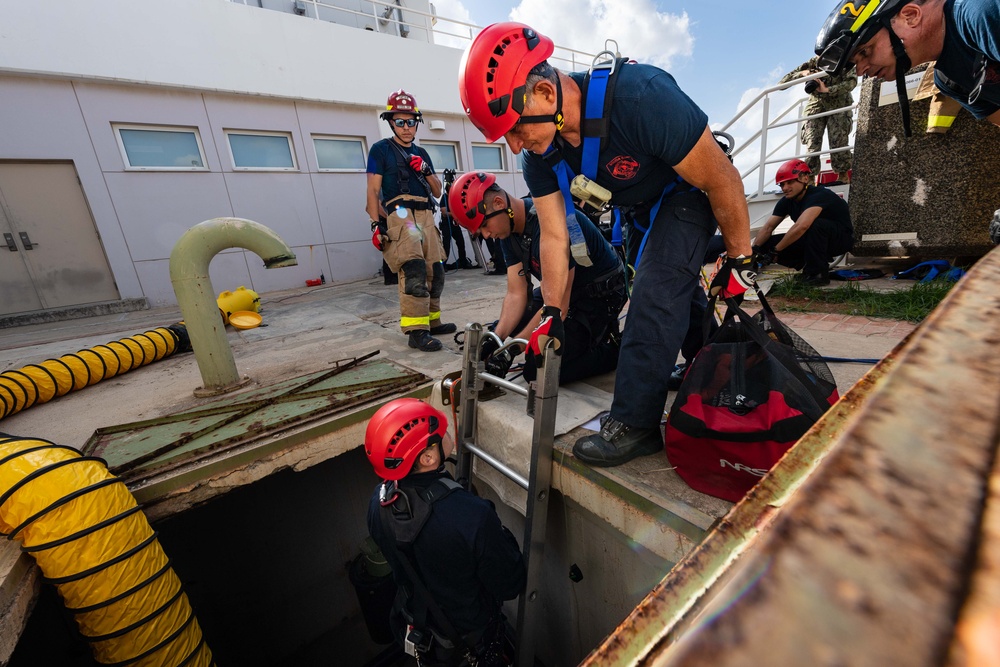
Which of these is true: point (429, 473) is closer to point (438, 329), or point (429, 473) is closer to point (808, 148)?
point (438, 329)

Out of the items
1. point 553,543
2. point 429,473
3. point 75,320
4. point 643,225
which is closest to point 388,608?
point 553,543

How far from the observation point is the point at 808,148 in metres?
7.16

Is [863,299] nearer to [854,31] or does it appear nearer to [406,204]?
[854,31]

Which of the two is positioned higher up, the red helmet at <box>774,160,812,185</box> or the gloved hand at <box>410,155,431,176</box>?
the gloved hand at <box>410,155,431,176</box>

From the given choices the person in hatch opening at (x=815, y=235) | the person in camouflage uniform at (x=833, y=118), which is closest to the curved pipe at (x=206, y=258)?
the person in hatch opening at (x=815, y=235)

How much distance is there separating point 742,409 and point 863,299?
3.01 metres

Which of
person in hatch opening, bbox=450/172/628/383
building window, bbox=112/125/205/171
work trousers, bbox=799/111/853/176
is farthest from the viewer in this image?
work trousers, bbox=799/111/853/176

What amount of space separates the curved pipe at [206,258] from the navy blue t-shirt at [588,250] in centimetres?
136

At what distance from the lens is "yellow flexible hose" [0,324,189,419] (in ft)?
9.18

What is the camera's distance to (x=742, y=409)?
56.1 inches

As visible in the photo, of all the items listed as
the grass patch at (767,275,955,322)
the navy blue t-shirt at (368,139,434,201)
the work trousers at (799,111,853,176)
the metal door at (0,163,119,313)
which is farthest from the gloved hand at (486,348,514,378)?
the metal door at (0,163,119,313)

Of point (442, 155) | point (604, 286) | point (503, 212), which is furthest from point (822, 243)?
point (442, 155)

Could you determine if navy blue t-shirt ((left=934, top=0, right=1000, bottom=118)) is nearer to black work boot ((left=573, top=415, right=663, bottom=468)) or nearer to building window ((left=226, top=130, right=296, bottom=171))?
black work boot ((left=573, top=415, right=663, bottom=468))

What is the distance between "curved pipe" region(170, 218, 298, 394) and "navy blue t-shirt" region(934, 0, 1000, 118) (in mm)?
3263
